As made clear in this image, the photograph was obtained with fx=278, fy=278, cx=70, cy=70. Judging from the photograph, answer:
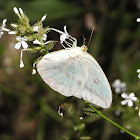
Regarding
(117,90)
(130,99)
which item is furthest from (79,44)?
(130,99)

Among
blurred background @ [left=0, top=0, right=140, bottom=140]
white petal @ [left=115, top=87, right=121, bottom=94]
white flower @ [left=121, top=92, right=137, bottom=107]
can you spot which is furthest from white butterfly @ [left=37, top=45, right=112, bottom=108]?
blurred background @ [left=0, top=0, right=140, bottom=140]

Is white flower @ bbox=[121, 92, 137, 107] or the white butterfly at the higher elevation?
the white butterfly

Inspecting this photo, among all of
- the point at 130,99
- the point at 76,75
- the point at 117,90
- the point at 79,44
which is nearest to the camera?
the point at 76,75

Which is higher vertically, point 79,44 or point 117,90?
point 79,44

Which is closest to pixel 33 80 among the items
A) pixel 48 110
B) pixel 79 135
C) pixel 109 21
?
pixel 48 110

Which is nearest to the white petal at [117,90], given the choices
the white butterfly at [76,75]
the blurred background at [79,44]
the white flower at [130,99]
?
the white flower at [130,99]

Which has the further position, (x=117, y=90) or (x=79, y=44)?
(x=79, y=44)

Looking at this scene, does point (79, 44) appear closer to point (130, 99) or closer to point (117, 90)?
point (117, 90)

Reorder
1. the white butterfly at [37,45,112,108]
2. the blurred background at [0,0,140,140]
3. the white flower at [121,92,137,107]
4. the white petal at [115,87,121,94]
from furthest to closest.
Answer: the blurred background at [0,0,140,140], the white petal at [115,87,121,94], the white flower at [121,92,137,107], the white butterfly at [37,45,112,108]

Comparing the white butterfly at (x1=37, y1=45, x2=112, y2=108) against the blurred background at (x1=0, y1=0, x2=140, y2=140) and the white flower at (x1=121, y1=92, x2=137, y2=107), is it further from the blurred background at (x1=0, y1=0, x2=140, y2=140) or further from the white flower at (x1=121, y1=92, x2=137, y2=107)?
the blurred background at (x1=0, y1=0, x2=140, y2=140)
